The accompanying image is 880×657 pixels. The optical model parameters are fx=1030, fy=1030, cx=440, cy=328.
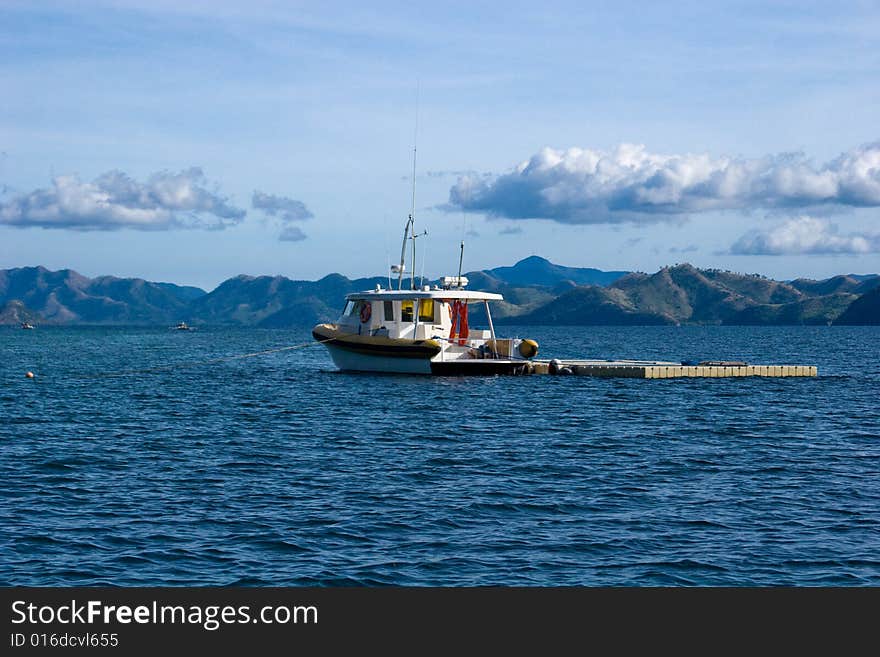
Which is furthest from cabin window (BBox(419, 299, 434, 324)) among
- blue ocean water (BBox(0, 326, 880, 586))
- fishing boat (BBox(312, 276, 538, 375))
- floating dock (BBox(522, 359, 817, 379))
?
blue ocean water (BBox(0, 326, 880, 586))

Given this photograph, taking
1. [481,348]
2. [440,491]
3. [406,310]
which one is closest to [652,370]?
[481,348]

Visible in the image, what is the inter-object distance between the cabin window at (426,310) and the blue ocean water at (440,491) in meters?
8.17

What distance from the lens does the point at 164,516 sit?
2095 cm

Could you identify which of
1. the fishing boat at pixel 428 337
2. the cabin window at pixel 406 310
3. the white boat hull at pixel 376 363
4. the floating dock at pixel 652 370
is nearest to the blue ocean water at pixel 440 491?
the white boat hull at pixel 376 363

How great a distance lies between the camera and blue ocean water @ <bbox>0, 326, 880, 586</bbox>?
1736 centimetres

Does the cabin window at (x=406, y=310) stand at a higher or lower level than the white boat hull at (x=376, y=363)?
higher

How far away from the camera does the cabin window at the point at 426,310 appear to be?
54438 mm

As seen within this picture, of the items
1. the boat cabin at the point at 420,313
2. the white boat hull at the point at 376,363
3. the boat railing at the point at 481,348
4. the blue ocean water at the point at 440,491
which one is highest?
the boat cabin at the point at 420,313

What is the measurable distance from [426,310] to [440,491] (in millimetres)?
30848

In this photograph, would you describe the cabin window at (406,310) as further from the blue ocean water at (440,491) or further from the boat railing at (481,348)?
the blue ocean water at (440,491)

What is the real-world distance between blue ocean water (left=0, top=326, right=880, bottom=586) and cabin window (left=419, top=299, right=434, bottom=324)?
8.17 m

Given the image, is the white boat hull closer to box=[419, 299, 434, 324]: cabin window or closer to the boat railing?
the boat railing

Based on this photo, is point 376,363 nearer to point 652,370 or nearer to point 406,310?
point 406,310

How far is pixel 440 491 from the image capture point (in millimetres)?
24094
